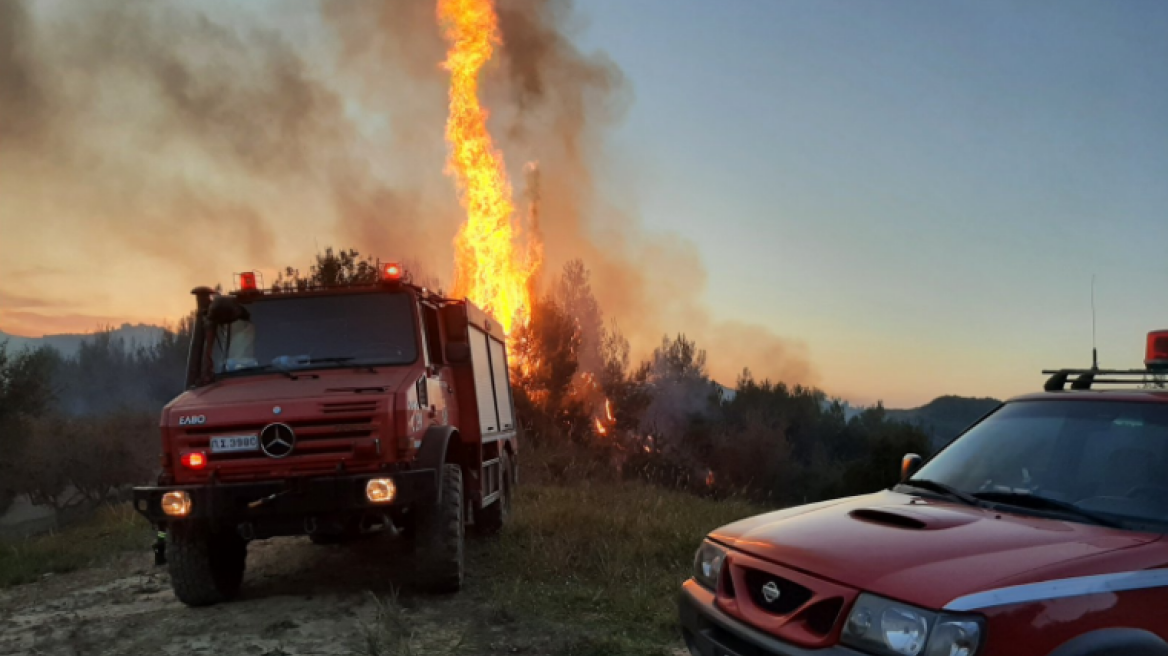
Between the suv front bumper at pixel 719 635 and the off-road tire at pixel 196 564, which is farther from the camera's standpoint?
the off-road tire at pixel 196 564

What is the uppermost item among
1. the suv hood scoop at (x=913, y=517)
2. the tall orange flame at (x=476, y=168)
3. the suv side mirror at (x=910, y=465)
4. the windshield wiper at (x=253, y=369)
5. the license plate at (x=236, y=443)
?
the tall orange flame at (x=476, y=168)

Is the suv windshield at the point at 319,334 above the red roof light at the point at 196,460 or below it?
above

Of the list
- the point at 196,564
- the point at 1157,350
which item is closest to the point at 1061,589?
the point at 1157,350

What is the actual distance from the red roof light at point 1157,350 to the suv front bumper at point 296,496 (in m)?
4.56

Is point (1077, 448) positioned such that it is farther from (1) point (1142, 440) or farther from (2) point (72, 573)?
(2) point (72, 573)

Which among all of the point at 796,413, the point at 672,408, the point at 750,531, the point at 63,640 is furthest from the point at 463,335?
the point at 796,413

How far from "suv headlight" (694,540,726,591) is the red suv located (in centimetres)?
1

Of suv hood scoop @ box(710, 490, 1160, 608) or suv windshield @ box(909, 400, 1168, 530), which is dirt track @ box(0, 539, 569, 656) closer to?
suv hood scoop @ box(710, 490, 1160, 608)

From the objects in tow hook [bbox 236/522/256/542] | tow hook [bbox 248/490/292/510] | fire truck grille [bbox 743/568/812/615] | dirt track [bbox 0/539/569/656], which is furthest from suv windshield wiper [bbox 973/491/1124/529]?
tow hook [bbox 236/522/256/542]

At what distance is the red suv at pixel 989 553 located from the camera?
8.57 ft

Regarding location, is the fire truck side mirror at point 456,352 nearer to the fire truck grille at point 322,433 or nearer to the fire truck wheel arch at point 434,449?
the fire truck wheel arch at point 434,449

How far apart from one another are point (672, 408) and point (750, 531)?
134 ft

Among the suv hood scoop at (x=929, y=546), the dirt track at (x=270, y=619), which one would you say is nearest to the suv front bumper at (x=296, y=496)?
the dirt track at (x=270, y=619)

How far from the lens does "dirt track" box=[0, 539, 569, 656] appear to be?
216 inches
